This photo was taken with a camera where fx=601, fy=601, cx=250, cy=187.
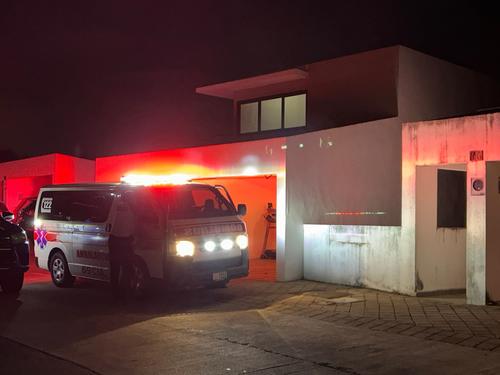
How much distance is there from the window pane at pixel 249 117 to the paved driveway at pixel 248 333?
6.89 metres

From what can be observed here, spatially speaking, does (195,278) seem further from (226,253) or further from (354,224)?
(354,224)

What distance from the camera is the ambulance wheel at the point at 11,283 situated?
11.5 metres

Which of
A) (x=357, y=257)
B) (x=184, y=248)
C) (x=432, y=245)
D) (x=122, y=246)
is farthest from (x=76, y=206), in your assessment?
(x=432, y=245)

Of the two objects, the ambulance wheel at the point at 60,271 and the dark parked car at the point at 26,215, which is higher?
the dark parked car at the point at 26,215

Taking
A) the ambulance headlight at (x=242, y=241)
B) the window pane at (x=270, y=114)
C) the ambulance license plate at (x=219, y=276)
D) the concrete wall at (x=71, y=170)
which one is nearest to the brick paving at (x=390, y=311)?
the ambulance license plate at (x=219, y=276)

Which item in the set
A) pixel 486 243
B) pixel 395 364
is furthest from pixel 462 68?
pixel 395 364

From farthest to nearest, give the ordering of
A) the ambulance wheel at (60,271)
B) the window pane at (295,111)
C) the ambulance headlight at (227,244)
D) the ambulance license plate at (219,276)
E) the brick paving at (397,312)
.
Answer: the window pane at (295,111), the ambulance wheel at (60,271), the ambulance headlight at (227,244), the ambulance license plate at (219,276), the brick paving at (397,312)

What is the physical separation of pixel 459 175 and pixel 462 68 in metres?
4.39

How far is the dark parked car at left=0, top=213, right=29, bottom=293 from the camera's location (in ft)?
36.7

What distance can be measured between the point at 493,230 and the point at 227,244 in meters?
4.62

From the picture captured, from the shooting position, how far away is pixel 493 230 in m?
10.0

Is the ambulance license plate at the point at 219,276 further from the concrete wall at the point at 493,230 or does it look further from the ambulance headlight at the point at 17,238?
the concrete wall at the point at 493,230

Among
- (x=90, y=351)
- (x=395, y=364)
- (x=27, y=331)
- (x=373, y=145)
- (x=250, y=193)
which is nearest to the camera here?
(x=395, y=364)

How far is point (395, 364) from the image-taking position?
21.6 ft
